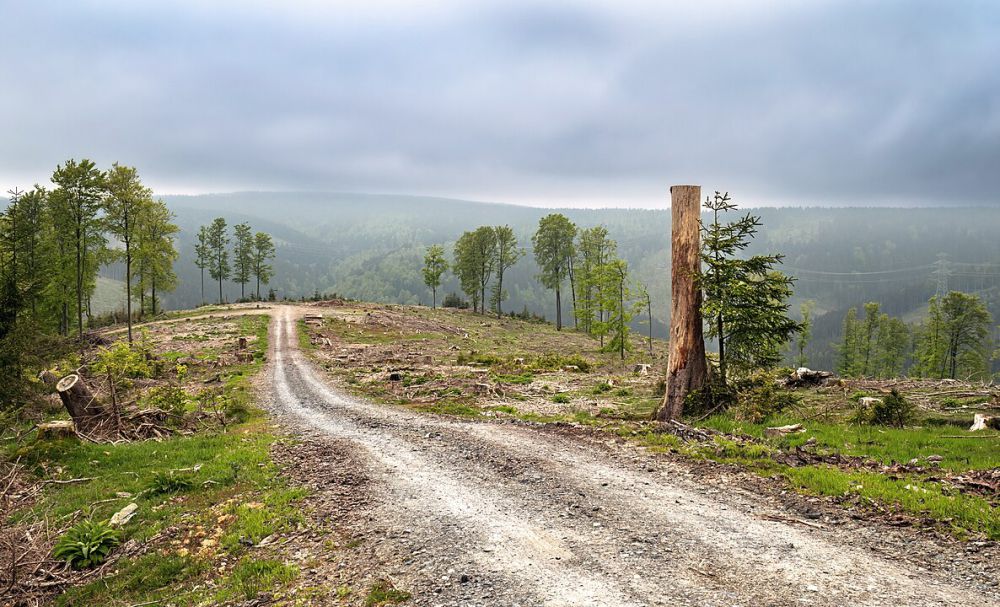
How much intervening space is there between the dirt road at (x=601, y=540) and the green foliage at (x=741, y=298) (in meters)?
4.91

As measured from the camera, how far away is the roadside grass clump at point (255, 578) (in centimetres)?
699

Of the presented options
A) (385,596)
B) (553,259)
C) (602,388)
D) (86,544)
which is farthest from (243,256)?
(385,596)

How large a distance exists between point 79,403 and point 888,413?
2465 cm

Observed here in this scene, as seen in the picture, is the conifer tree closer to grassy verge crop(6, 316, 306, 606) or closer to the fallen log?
grassy verge crop(6, 316, 306, 606)

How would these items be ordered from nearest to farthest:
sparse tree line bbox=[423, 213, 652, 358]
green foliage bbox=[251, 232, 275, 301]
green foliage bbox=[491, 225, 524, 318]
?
sparse tree line bbox=[423, 213, 652, 358] → green foliage bbox=[491, 225, 524, 318] → green foliage bbox=[251, 232, 275, 301]

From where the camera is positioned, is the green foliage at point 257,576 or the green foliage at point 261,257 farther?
the green foliage at point 261,257

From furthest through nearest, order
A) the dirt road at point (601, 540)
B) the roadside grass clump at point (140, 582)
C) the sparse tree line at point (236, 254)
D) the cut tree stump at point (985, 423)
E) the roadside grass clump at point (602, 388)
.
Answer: the sparse tree line at point (236, 254), the roadside grass clump at point (602, 388), the cut tree stump at point (985, 423), the roadside grass clump at point (140, 582), the dirt road at point (601, 540)

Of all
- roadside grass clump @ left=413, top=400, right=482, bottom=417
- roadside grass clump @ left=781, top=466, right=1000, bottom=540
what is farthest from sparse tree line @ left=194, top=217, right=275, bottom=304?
roadside grass clump @ left=781, top=466, right=1000, bottom=540

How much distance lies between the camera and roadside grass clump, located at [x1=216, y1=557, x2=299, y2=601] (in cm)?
699

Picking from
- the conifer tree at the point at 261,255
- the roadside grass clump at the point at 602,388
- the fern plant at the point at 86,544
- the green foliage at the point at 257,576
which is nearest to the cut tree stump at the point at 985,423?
the roadside grass clump at the point at 602,388

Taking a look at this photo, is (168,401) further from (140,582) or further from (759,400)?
(759,400)

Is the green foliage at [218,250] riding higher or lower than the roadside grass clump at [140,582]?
higher

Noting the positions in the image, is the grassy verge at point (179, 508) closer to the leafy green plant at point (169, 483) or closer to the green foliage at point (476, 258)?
the leafy green plant at point (169, 483)

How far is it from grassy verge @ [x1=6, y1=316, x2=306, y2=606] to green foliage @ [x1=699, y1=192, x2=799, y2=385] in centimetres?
1225
